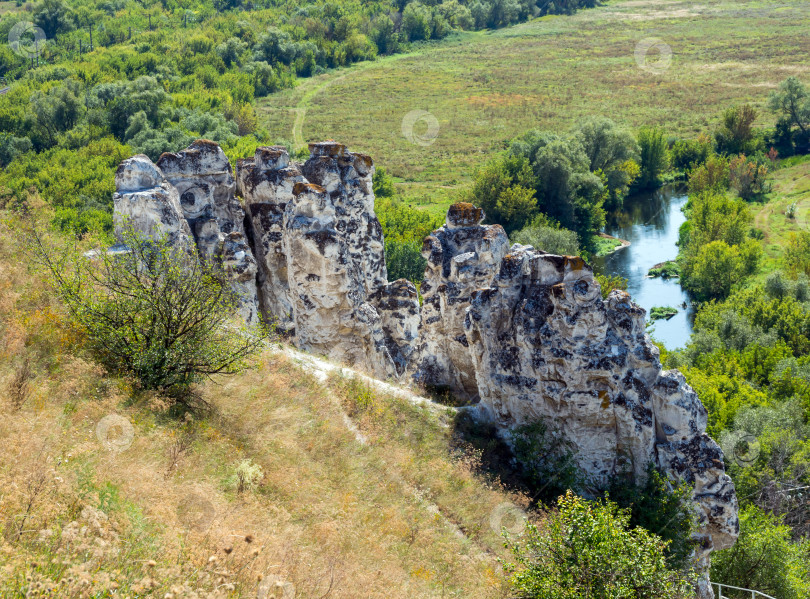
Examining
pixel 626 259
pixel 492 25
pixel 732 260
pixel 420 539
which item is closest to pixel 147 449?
pixel 420 539

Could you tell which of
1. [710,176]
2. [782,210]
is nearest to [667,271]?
[782,210]

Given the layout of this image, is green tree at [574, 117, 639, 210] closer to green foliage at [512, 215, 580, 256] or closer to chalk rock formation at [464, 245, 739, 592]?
green foliage at [512, 215, 580, 256]

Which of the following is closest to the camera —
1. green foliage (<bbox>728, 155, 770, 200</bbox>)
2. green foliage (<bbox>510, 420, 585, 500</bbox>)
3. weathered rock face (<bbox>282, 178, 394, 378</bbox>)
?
green foliage (<bbox>510, 420, 585, 500</bbox>)

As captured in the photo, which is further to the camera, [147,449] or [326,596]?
[147,449]

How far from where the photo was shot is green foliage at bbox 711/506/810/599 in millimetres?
21703

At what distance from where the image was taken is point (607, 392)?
1669cm

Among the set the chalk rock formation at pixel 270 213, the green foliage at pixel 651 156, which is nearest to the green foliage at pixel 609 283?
the green foliage at pixel 651 156

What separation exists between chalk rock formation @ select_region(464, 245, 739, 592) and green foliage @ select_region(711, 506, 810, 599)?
6.37m

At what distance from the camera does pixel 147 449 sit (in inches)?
498

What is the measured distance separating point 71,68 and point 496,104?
179ft

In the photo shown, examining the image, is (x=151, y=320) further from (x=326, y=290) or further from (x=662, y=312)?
(x=662, y=312)

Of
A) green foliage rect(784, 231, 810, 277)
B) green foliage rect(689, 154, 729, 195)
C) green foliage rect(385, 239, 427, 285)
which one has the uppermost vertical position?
green foliage rect(385, 239, 427, 285)

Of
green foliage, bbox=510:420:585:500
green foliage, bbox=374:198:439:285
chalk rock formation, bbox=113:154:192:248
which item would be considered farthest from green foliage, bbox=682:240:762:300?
chalk rock formation, bbox=113:154:192:248

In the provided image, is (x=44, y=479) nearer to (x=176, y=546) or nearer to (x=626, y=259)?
(x=176, y=546)
